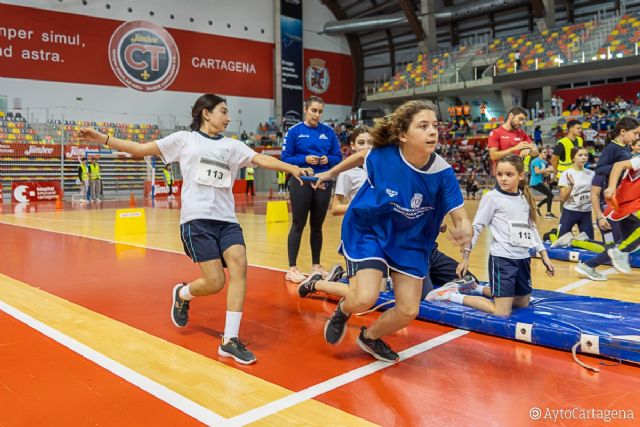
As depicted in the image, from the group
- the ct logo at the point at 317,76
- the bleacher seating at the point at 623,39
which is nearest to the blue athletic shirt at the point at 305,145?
the bleacher seating at the point at 623,39

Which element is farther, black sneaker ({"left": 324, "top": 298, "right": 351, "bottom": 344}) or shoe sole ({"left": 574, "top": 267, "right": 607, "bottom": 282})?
shoe sole ({"left": 574, "top": 267, "right": 607, "bottom": 282})

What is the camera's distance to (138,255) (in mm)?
6738

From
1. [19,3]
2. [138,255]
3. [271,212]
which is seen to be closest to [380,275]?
[138,255]

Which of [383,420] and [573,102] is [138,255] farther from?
[573,102]

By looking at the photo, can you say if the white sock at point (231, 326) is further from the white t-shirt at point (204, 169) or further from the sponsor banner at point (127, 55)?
the sponsor banner at point (127, 55)

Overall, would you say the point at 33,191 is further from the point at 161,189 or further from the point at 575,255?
the point at 575,255

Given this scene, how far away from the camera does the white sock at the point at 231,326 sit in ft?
9.93

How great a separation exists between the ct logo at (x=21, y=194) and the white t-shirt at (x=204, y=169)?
1771 cm

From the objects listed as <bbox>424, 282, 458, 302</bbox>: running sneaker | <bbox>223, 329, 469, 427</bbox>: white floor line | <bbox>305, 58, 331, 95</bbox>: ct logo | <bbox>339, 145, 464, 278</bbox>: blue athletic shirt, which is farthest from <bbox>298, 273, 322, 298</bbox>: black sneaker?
<bbox>305, 58, 331, 95</bbox>: ct logo

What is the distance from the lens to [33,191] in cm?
1853

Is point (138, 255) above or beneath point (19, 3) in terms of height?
beneath

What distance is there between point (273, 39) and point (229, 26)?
2.87 meters

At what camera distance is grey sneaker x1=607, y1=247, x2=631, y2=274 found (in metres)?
5.05

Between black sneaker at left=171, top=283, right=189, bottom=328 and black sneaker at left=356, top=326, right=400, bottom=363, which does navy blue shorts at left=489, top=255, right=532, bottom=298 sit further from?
black sneaker at left=171, top=283, right=189, bottom=328
